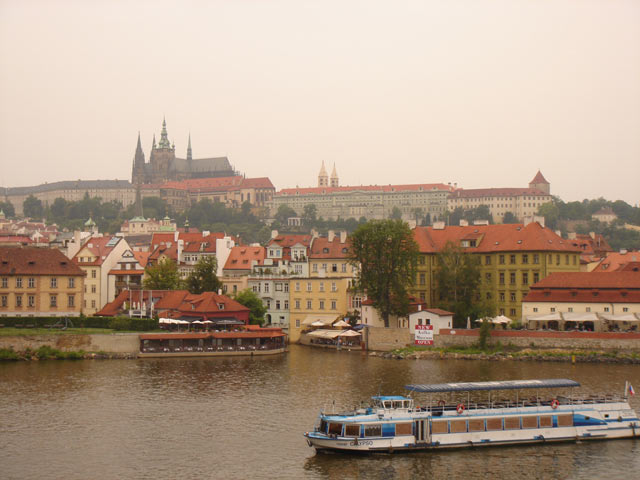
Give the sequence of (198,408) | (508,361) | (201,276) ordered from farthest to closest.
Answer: (201,276), (508,361), (198,408)

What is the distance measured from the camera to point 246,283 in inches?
3425

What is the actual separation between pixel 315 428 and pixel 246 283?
48307 mm

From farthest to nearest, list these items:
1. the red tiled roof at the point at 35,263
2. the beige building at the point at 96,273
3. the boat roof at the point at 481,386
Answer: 1. the beige building at the point at 96,273
2. the red tiled roof at the point at 35,263
3. the boat roof at the point at 481,386

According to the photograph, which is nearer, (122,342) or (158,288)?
(122,342)

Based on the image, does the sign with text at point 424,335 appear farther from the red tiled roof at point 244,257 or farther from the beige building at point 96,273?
the beige building at point 96,273

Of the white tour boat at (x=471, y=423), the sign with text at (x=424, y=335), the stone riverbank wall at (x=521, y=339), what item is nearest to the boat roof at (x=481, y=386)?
the white tour boat at (x=471, y=423)

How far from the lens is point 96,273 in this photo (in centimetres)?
8744

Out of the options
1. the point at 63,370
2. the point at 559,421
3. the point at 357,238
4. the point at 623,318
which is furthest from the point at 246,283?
the point at 559,421

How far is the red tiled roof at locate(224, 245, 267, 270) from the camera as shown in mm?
92000

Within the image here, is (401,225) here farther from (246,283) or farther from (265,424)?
(265,424)

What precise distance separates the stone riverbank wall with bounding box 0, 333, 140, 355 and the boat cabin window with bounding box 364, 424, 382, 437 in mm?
34313

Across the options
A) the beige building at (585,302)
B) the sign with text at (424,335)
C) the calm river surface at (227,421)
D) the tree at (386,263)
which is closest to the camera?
the calm river surface at (227,421)

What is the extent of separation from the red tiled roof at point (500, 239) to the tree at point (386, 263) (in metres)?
5.75

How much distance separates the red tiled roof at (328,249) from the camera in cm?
8612
